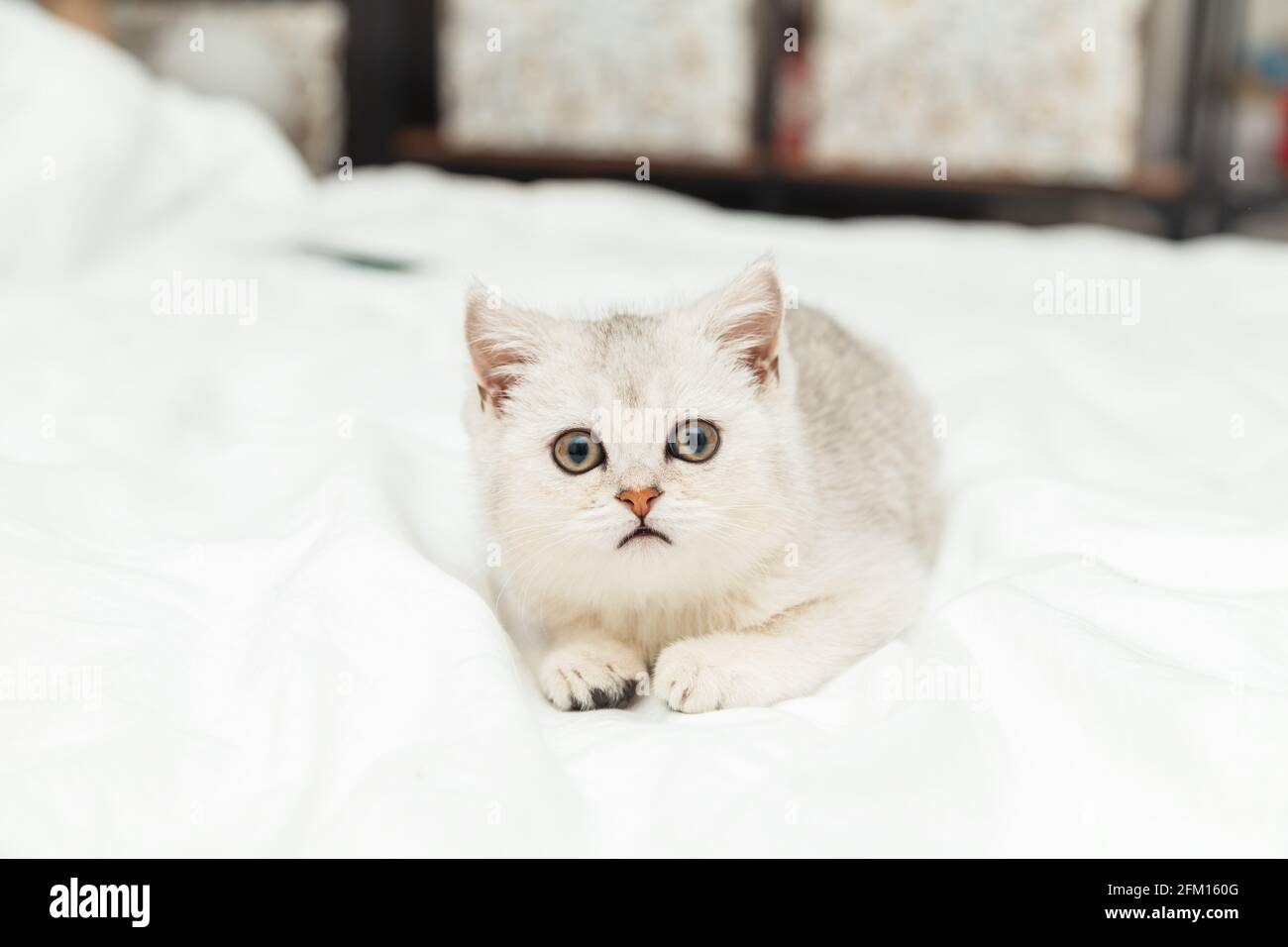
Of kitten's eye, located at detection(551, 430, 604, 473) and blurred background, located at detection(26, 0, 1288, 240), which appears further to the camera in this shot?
blurred background, located at detection(26, 0, 1288, 240)

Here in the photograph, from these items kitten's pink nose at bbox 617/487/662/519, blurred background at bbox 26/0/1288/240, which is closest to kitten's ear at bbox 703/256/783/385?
kitten's pink nose at bbox 617/487/662/519

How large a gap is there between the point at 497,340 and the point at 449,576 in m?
0.30

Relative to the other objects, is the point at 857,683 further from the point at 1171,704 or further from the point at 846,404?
the point at 846,404

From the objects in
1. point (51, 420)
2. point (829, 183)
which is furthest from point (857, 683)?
point (829, 183)

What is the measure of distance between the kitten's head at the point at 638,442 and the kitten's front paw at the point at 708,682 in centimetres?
10

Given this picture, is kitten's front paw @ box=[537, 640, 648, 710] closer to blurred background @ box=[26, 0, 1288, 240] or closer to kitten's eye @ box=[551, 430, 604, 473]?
kitten's eye @ box=[551, 430, 604, 473]

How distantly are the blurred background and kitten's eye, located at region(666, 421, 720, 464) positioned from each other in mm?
3717

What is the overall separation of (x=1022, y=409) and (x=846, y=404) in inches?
14.4

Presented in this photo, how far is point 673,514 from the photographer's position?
1127 mm

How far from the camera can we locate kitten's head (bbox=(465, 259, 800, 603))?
1149 mm

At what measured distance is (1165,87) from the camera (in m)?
4.79
